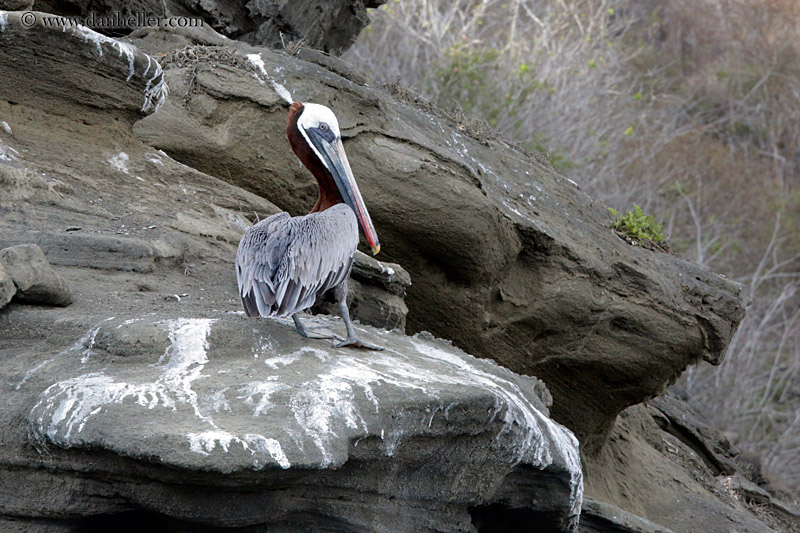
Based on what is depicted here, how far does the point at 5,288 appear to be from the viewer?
414 centimetres

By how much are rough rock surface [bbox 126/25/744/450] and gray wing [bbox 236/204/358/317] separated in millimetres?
2039

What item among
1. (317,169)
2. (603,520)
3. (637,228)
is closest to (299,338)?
(317,169)

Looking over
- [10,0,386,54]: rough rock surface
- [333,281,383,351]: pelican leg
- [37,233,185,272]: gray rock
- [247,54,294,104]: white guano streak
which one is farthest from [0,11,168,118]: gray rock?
[333,281,383,351]: pelican leg

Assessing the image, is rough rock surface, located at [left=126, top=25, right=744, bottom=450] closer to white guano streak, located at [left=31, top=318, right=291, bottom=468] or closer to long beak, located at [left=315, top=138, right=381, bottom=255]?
long beak, located at [left=315, top=138, right=381, bottom=255]

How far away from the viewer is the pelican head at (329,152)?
16.9 feet

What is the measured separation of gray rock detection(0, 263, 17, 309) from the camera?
13.5ft

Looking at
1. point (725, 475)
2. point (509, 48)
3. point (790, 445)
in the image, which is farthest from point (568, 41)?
point (725, 475)

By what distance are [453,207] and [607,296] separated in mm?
1598

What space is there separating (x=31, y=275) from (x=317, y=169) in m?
1.73

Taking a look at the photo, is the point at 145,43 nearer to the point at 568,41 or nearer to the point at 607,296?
the point at 607,296

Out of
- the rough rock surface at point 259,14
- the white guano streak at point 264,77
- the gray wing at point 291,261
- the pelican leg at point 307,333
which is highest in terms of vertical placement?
the rough rock surface at point 259,14

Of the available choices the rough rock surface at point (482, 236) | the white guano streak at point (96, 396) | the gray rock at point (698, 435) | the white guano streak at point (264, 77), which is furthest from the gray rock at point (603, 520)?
the gray rock at point (698, 435)

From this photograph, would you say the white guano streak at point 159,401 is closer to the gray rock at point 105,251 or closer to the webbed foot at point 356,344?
the webbed foot at point 356,344

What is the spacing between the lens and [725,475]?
9430 millimetres
